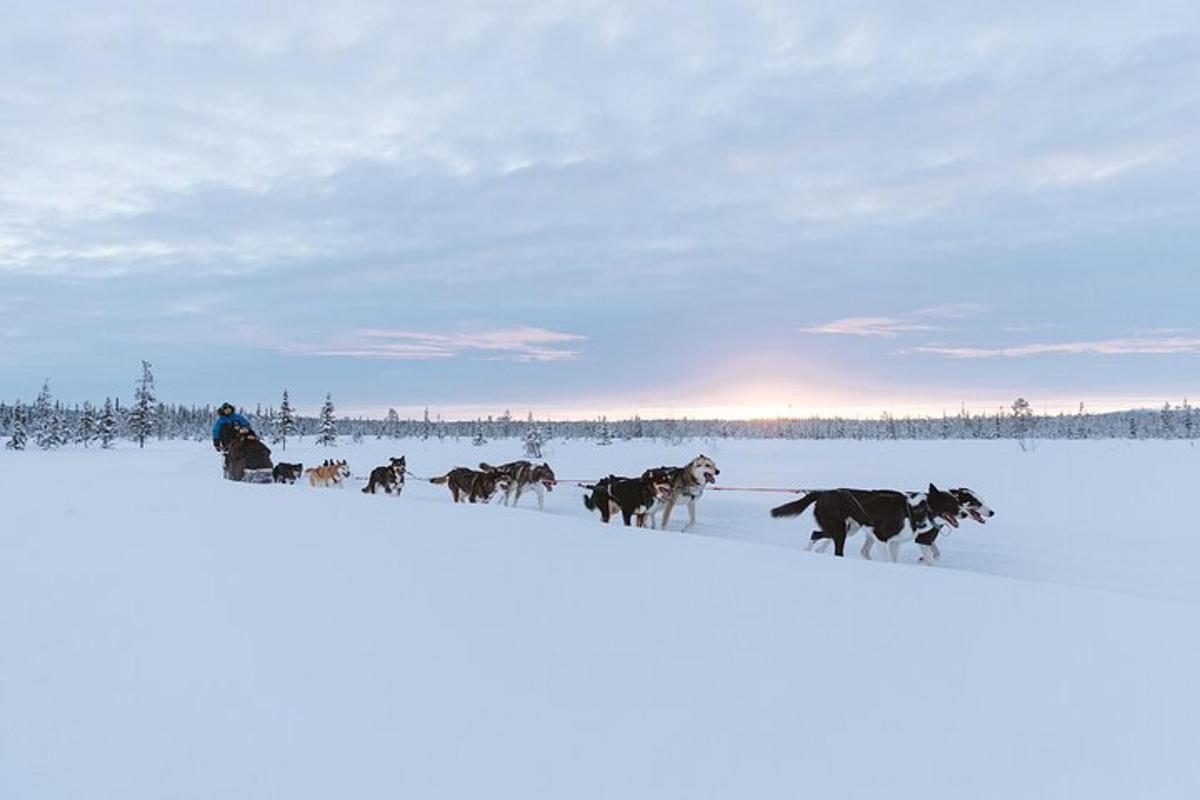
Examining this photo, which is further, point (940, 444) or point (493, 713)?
point (940, 444)

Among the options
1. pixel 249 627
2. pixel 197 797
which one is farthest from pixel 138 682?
pixel 197 797

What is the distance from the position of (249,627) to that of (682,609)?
258cm

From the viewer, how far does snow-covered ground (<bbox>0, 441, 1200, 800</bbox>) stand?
2.90 m

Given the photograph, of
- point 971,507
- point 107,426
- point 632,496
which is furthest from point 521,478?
point 107,426

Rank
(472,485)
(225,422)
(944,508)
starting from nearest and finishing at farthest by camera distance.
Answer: (944,508) < (472,485) < (225,422)

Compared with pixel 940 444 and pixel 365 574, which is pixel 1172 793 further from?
pixel 940 444

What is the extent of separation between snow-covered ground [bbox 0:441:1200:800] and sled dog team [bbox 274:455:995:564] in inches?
135

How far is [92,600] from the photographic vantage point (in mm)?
4270

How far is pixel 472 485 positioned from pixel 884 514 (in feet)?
29.1

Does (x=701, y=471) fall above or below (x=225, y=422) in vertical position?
below

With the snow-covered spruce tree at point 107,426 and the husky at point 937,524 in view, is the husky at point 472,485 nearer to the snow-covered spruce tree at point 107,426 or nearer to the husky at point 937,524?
the husky at point 937,524

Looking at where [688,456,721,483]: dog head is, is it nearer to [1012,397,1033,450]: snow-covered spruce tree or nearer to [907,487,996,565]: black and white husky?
[907,487,996,565]: black and white husky

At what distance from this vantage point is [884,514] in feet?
30.7

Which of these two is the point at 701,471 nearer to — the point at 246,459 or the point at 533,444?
the point at 246,459
